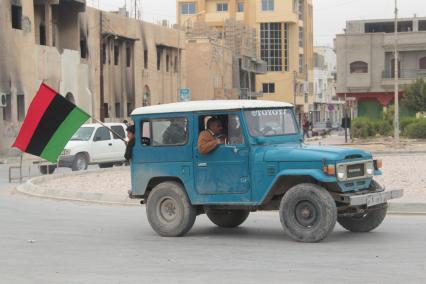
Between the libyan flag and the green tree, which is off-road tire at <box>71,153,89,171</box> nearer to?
the libyan flag

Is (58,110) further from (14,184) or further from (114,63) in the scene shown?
(114,63)

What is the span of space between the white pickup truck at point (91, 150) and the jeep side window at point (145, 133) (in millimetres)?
16981

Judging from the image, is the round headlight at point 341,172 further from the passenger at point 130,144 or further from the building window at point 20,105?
the building window at point 20,105

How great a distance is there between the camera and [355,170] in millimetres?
11875

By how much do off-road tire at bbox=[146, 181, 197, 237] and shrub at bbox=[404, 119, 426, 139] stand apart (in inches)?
1585

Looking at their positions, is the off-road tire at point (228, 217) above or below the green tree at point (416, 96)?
below

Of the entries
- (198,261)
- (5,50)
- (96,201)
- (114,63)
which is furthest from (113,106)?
(198,261)

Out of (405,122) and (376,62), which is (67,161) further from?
(376,62)

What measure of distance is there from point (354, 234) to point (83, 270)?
4451 mm

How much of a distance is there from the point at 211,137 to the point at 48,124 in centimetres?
322

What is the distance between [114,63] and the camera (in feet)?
201

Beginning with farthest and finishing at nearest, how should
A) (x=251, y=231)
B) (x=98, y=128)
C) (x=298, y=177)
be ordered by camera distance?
1. (x=98, y=128)
2. (x=251, y=231)
3. (x=298, y=177)

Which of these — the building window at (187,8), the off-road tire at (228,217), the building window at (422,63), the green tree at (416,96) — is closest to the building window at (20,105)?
the green tree at (416,96)

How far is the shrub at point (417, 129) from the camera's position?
51250mm
